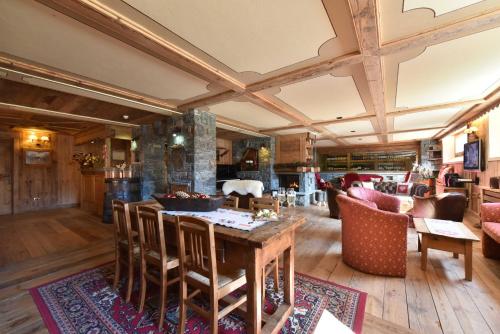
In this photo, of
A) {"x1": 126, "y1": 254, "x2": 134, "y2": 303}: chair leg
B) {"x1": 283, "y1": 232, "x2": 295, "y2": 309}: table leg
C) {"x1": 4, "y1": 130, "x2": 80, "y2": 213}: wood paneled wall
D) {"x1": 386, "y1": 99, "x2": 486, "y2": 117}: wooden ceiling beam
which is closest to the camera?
{"x1": 283, "y1": 232, "x2": 295, "y2": 309}: table leg

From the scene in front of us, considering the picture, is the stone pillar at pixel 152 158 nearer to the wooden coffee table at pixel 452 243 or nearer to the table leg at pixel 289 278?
the table leg at pixel 289 278

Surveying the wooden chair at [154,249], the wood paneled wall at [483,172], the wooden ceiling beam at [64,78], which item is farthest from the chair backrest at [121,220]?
the wood paneled wall at [483,172]

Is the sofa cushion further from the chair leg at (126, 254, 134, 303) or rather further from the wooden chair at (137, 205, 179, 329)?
the chair leg at (126, 254, 134, 303)

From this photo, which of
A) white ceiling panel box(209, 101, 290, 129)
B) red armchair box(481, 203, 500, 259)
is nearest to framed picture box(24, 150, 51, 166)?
white ceiling panel box(209, 101, 290, 129)

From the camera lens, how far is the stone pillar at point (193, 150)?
4293mm

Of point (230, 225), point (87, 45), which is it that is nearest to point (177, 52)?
point (87, 45)

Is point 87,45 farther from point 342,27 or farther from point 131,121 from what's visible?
point 131,121

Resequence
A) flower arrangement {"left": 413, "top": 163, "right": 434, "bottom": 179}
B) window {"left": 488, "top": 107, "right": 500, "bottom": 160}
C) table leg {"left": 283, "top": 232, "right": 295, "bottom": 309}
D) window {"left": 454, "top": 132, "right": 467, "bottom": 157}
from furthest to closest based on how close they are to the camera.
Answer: flower arrangement {"left": 413, "top": 163, "right": 434, "bottom": 179}, window {"left": 454, "top": 132, "right": 467, "bottom": 157}, window {"left": 488, "top": 107, "right": 500, "bottom": 160}, table leg {"left": 283, "top": 232, "right": 295, "bottom": 309}

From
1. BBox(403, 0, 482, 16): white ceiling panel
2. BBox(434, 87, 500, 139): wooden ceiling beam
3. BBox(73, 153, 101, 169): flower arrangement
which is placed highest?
BBox(403, 0, 482, 16): white ceiling panel

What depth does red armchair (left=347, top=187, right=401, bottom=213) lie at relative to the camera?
12.3 ft

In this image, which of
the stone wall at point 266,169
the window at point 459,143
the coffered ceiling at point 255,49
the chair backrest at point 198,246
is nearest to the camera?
the chair backrest at point 198,246

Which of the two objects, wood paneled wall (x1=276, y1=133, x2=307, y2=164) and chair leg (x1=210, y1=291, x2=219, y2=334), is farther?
wood paneled wall (x1=276, y1=133, x2=307, y2=164)

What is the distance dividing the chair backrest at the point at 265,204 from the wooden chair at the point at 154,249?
99cm

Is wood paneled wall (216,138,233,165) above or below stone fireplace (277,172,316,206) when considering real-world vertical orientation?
above
